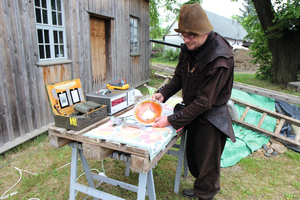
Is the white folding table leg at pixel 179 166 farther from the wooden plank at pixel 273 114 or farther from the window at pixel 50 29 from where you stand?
the window at pixel 50 29

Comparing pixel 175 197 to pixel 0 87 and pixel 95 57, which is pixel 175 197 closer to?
pixel 0 87

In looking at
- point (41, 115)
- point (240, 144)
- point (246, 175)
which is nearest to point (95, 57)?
point (41, 115)

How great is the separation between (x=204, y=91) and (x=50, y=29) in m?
3.91

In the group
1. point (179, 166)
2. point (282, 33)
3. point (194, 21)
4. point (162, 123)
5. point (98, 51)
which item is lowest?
point (179, 166)

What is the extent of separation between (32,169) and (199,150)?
2.70 m

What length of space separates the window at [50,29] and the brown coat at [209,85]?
3423mm

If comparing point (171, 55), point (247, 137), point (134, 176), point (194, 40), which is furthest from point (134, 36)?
point (171, 55)

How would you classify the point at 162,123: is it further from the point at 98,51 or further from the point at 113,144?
the point at 98,51

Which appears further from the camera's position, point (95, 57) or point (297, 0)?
point (297, 0)

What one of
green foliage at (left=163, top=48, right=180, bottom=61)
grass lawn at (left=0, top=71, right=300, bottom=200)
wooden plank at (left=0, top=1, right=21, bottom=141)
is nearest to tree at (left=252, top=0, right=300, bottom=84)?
grass lawn at (left=0, top=71, right=300, bottom=200)

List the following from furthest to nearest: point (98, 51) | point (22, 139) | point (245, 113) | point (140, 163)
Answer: point (98, 51) → point (245, 113) → point (22, 139) → point (140, 163)

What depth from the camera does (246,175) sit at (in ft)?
11.1

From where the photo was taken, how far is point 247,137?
428 cm

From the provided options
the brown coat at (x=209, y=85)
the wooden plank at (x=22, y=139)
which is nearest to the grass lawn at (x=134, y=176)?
the wooden plank at (x=22, y=139)
